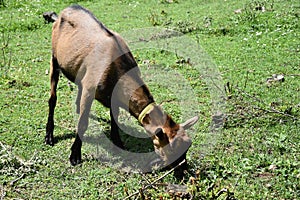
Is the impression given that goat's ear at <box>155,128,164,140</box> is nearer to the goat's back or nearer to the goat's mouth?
the goat's mouth

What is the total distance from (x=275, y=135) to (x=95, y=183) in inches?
95.2

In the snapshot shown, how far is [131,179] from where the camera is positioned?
5293 millimetres

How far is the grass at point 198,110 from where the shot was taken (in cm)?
512

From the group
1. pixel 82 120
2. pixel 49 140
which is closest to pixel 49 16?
pixel 49 140

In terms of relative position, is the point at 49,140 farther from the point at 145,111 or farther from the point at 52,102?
the point at 145,111

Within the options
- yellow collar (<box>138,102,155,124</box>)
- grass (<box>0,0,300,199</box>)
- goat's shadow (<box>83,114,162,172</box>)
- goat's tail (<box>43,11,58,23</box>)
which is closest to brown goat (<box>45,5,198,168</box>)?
yellow collar (<box>138,102,155,124</box>)

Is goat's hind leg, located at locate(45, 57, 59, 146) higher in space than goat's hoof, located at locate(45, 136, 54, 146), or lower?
higher

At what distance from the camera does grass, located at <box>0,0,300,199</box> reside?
5117 millimetres

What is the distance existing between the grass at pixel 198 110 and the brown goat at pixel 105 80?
41 cm

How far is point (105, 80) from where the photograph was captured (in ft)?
18.0

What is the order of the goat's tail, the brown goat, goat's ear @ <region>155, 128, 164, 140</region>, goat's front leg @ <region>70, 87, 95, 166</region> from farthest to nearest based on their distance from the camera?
the goat's tail < goat's front leg @ <region>70, 87, 95, 166</region> < the brown goat < goat's ear @ <region>155, 128, 164, 140</region>

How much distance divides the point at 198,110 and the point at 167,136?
2.11 m

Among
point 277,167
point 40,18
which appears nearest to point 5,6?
point 40,18

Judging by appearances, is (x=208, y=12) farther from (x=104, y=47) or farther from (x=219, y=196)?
(x=219, y=196)
